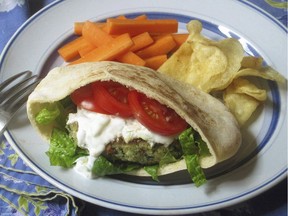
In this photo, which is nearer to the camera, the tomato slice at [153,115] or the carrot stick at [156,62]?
the tomato slice at [153,115]

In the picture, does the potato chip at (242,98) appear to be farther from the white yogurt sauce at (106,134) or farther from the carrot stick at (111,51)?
the carrot stick at (111,51)

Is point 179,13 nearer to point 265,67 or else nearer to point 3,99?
point 265,67

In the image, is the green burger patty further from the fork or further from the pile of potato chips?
the fork

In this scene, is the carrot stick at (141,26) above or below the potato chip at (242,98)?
above

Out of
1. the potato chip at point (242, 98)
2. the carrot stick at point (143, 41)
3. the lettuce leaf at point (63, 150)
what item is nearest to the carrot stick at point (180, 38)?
the carrot stick at point (143, 41)

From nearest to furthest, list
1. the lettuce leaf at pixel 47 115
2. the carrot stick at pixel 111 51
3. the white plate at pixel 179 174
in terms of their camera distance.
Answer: the white plate at pixel 179 174, the lettuce leaf at pixel 47 115, the carrot stick at pixel 111 51

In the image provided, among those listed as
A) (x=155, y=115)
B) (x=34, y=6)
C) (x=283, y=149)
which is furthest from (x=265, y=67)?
(x=34, y=6)

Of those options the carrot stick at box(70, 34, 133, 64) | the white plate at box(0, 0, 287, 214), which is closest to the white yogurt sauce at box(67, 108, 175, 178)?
the white plate at box(0, 0, 287, 214)
